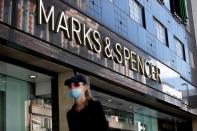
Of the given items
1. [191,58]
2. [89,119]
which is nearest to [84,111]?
[89,119]

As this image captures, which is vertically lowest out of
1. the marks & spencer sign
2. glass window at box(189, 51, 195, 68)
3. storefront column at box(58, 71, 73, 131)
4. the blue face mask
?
the blue face mask

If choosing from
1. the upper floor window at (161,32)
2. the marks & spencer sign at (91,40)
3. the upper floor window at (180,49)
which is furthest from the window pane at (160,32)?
the marks & spencer sign at (91,40)

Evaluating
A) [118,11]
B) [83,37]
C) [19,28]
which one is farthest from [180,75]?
[19,28]

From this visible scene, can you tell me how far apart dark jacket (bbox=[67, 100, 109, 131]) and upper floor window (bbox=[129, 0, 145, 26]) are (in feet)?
44.5

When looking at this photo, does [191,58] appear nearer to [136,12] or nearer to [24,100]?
[136,12]

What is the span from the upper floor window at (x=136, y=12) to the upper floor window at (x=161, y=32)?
A: 1880 millimetres

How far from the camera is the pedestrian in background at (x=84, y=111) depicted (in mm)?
2859

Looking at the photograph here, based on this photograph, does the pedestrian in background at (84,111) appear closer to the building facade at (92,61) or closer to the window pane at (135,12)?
the building facade at (92,61)

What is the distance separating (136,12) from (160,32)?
3387 millimetres

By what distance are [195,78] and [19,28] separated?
1765cm

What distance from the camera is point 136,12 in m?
17.0

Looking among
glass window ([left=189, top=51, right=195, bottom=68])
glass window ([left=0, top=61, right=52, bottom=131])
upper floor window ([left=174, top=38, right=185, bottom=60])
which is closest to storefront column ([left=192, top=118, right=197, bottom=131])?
glass window ([left=189, top=51, right=195, bottom=68])

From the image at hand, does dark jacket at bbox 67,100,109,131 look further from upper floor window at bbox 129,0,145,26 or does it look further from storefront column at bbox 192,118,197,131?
storefront column at bbox 192,118,197,131

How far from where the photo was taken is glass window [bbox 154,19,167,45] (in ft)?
63.9
